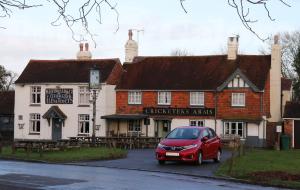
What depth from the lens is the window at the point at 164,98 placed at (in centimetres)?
5428

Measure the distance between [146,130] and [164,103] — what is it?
112 inches

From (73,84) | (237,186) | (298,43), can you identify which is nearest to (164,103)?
(73,84)

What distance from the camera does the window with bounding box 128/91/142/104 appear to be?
55406mm

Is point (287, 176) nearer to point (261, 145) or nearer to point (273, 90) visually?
point (261, 145)

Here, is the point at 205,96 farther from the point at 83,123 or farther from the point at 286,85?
the point at 286,85

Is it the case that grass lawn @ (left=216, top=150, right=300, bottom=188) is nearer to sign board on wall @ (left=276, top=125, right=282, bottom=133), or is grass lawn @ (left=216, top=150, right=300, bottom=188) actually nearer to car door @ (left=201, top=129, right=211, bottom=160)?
car door @ (left=201, top=129, right=211, bottom=160)

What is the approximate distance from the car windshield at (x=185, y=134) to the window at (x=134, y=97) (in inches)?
1115

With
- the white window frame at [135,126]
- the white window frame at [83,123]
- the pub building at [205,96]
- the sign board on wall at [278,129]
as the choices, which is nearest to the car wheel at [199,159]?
the pub building at [205,96]

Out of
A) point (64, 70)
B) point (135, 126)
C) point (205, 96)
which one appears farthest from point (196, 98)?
point (64, 70)

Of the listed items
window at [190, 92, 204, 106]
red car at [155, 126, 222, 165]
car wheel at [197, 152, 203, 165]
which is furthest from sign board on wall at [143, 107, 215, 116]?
car wheel at [197, 152, 203, 165]

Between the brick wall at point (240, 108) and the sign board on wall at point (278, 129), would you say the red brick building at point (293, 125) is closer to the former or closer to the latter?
the sign board on wall at point (278, 129)

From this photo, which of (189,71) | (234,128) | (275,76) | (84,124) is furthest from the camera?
(189,71)

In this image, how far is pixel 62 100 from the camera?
186ft

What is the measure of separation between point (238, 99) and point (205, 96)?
2.90 metres
